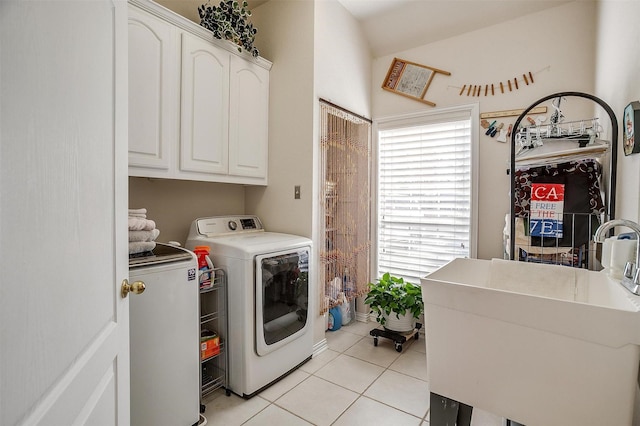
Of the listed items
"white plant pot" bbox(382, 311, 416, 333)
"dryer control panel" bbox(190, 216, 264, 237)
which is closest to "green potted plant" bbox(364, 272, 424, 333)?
"white plant pot" bbox(382, 311, 416, 333)

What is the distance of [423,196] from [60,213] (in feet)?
9.16

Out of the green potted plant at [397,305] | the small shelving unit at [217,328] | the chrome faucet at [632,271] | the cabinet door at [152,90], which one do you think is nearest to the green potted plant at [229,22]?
the cabinet door at [152,90]

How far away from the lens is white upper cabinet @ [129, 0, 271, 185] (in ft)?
5.95

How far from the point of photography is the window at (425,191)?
2.74 meters

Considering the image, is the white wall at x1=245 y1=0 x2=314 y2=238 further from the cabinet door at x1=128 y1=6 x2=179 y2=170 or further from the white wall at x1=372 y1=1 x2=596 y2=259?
the white wall at x1=372 y1=1 x2=596 y2=259

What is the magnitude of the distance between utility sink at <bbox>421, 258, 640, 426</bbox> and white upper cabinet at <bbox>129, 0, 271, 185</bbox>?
1712 mm

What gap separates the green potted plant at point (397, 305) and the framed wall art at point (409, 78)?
1.70 m

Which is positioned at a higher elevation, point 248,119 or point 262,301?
point 248,119

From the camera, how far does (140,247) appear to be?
5.24 ft

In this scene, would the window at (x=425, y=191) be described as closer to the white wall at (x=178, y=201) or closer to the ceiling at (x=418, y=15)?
the ceiling at (x=418, y=15)

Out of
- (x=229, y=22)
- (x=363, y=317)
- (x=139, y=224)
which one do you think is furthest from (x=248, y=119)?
(x=363, y=317)

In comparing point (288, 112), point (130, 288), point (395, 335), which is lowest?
point (395, 335)

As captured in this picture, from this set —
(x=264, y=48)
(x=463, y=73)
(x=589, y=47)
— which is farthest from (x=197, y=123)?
(x=589, y=47)

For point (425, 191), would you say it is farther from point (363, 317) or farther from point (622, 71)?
point (622, 71)
